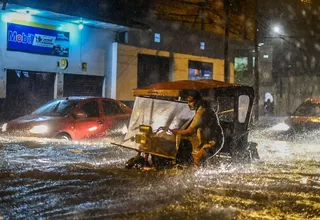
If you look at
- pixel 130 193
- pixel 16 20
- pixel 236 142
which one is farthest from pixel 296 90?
pixel 130 193

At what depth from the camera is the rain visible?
6223 mm

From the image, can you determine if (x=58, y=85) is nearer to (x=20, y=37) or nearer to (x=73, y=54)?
(x=73, y=54)

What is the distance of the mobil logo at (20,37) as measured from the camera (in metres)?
16.3

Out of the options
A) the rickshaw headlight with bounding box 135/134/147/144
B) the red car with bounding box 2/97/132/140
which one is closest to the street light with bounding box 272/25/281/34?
the red car with bounding box 2/97/132/140

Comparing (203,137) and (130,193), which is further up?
(203,137)

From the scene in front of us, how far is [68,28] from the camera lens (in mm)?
18391

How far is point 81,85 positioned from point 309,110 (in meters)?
9.90

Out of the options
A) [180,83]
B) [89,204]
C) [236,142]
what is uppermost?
[180,83]

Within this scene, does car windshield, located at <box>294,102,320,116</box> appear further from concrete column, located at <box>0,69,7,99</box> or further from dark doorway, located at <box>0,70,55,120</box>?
concrete column, located at <box>0,69,7,99</box>

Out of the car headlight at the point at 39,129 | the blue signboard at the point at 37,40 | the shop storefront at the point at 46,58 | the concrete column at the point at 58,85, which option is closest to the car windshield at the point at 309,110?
the car headlight at the point at 39,129

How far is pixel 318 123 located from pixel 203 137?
7.38 metres

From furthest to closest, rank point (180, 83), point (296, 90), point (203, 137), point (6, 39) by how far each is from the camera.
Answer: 1. point (296, 90)
2. point (6, 39)
3. point (180, 83)
4. point (203, 137)

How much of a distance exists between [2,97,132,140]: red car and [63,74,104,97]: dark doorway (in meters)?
6.06

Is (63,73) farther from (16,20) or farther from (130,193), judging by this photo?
(130,193)
